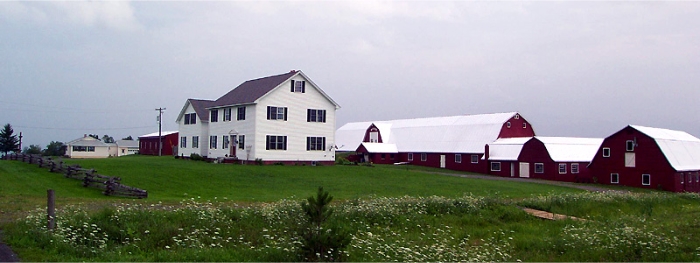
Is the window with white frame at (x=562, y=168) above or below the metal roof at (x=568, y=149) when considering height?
below

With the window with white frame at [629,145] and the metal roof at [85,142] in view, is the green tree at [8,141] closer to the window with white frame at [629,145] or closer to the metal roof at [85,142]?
the metal roof at [85,142]

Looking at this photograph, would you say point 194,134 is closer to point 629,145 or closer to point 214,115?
point 214,115

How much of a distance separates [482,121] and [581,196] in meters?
48.4

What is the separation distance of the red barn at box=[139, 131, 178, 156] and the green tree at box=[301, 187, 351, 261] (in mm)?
69793

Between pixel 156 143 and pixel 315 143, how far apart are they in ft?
122

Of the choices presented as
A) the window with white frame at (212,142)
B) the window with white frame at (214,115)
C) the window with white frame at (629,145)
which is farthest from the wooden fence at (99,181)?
the window with white frame at (629,145)

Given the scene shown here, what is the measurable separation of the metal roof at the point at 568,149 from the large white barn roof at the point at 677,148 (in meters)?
6.45

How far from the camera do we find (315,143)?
55438 millimetres

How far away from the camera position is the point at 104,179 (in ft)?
97.9

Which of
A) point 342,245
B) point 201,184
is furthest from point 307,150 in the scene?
point 342,245

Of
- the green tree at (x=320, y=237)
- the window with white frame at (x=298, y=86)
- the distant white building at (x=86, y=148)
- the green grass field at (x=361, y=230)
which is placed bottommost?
the green grass field at (x=361, y=230)

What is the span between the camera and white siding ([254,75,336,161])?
2051 inches

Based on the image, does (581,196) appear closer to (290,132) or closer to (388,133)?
(290,132)

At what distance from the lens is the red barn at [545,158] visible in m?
61.9
